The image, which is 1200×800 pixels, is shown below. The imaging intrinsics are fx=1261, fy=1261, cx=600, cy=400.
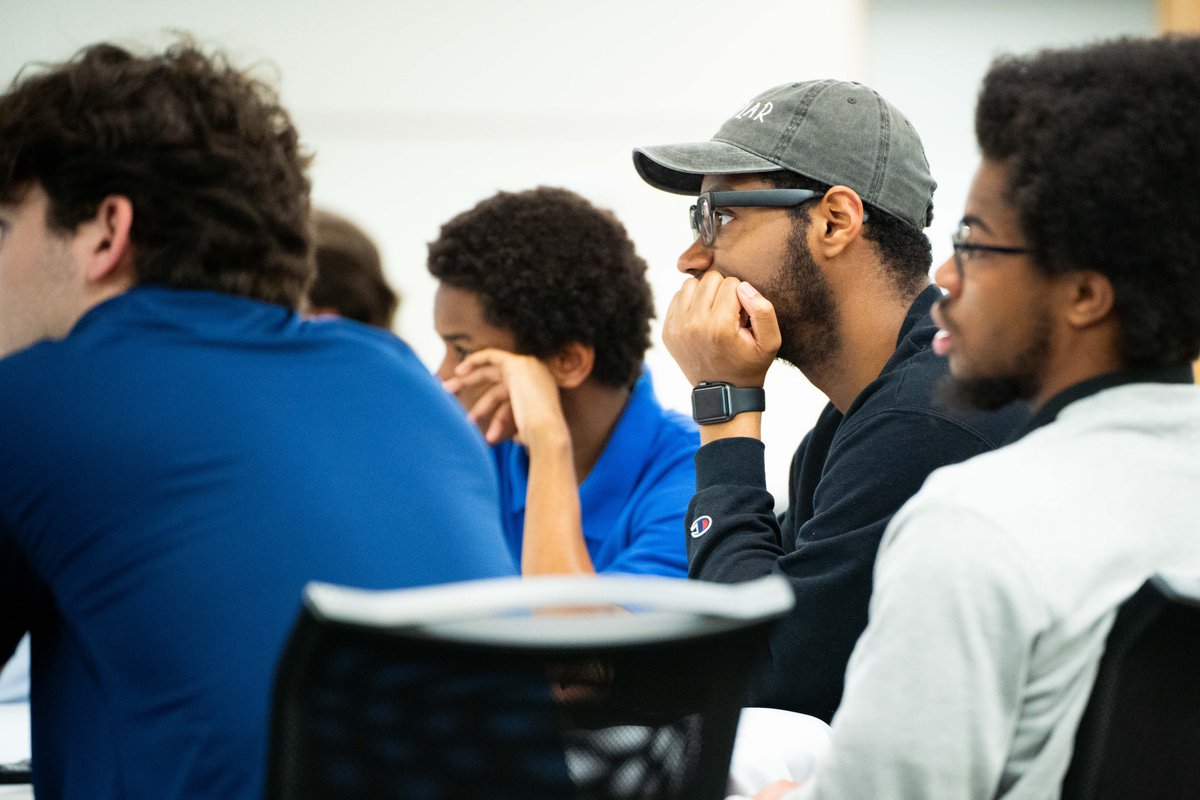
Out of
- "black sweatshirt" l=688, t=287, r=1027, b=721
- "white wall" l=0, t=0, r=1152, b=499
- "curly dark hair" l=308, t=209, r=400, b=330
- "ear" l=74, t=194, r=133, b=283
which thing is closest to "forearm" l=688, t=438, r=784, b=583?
"black sweatshirt" l=688, t=287, r=1027, b=721

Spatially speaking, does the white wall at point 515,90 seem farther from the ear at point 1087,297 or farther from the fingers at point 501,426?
the ear at point 1087,297

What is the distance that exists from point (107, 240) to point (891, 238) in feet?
3.61

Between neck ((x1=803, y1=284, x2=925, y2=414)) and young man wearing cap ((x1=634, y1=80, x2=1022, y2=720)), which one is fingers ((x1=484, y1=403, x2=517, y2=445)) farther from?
neck ((x1=803, y1=284, x2=925, y2=414))

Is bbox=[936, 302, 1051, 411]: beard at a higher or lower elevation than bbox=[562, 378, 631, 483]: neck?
higher

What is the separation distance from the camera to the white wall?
444cm

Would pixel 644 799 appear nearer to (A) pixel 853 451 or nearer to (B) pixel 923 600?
(B) pixel 923 600

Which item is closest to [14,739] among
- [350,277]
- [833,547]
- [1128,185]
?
[833,547]

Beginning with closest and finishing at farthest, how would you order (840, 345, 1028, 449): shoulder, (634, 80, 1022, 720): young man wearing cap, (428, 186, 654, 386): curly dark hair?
(840, 345, 1028, 449): shoulder < (634, 80, 1022, 720): young man wearing cap < (428, 186, 654, 386): curly dark hair

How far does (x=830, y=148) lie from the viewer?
183 centimetres

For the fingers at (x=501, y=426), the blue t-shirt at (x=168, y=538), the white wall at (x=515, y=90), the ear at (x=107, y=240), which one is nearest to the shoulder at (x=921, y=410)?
the blue t-shirt at (x=168, y=538)

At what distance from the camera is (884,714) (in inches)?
36.1

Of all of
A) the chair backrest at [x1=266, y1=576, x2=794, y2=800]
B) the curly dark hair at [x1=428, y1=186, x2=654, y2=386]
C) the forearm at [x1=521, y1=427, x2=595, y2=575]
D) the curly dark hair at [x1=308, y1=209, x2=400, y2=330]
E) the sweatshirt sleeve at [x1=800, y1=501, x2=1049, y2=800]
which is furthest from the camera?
the curly dark hair at [x1=308, y1=209, x2=400, y2=330]

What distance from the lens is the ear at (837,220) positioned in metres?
1.81

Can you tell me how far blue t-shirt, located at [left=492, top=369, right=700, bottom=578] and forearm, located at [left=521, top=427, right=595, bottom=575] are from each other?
83 millimetres
